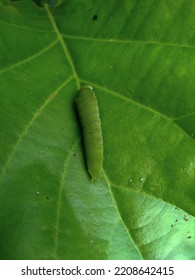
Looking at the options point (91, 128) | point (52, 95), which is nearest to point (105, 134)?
point (91, 128)

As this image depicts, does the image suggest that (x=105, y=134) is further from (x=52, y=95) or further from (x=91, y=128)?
(x=52, y=95)

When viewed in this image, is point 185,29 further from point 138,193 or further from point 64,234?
point 64,234
